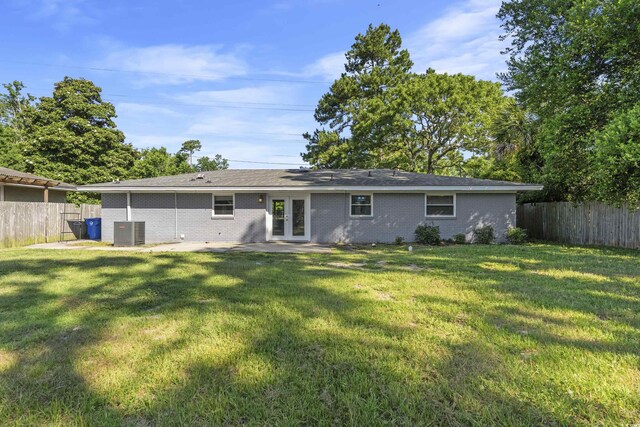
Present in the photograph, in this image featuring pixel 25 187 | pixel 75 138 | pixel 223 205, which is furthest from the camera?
pixel 75 138

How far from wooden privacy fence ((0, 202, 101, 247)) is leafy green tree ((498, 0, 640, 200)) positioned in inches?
721

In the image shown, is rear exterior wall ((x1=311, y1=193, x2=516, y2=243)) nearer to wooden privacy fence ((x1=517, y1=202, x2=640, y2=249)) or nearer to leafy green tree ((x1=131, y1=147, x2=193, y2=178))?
wooden privacy fence ((x1=517, y1=202, x2=640, y2=249))

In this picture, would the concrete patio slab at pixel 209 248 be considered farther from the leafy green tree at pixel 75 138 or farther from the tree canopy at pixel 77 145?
the leafy green tree at pixel 75 138

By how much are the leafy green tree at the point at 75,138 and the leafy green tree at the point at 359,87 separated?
16255 mm

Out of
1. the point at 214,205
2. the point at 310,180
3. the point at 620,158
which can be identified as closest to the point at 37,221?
the point at 214,205

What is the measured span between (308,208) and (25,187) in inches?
564

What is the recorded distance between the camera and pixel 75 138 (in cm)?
2630

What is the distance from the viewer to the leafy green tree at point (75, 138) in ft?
85.7

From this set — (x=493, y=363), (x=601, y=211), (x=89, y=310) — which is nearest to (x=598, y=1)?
(x=601, y=211)

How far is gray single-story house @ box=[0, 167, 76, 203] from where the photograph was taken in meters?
15.2

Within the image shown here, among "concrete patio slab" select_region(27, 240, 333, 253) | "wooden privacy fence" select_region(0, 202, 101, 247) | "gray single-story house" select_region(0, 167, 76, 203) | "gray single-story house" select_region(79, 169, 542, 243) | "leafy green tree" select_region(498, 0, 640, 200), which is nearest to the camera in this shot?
"leafy green tree" select_region(498, 0, 640, 200)

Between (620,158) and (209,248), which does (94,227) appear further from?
(620,158)

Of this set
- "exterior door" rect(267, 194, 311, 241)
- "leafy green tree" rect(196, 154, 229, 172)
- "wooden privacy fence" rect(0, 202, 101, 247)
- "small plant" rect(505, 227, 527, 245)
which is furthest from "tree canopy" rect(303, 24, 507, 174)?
"leafy green tree" rect(196, 154, 229, 172)

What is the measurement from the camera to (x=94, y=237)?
1531 centimetres
